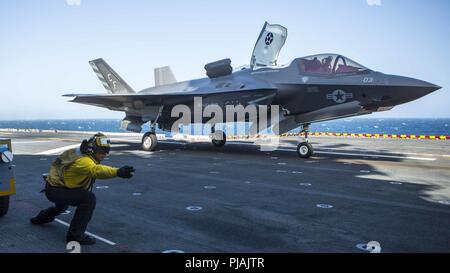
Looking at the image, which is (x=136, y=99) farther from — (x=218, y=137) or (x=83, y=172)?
(x=83, y=172)

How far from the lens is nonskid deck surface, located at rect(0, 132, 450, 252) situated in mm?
4609

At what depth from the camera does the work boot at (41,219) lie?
5262 millimetres

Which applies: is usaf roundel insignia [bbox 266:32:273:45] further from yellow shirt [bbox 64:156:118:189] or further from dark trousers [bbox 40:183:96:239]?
dark trousers [bbox 40:183:96:239]

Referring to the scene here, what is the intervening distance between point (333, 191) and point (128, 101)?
39.2 feet

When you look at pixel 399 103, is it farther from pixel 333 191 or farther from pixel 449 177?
pixel 333 191

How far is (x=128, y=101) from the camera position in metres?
17.1

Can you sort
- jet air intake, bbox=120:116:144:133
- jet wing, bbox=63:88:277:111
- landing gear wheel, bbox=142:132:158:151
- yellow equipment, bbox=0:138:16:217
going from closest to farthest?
yellow equipment, bbox=0:138:16:217 < jet wing, bbox=63:88:277:111 < landing gear wheel, bbox=142:132:158:151 < jet air intake, bbox=120:116:144:133

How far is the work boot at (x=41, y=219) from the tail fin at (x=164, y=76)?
1539 centimetres

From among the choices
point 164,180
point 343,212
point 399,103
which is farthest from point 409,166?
point 164,180

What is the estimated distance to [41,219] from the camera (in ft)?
17.3

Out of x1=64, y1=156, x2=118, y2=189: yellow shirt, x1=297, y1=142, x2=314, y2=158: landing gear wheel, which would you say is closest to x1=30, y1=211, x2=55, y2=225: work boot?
x1=64, y1=156, x2=118, y2=189: yellow shirt

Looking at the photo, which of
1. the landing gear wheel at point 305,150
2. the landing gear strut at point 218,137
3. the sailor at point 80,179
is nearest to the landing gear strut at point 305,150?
the landing gear wheel at point 305,150

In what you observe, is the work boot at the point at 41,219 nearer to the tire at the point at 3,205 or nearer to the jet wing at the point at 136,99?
the tire at the point at 3,205

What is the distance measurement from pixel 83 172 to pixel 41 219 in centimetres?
131
